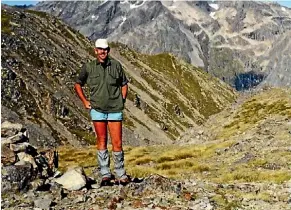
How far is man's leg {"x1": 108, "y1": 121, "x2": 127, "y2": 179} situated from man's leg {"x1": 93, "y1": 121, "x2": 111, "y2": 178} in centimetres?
30

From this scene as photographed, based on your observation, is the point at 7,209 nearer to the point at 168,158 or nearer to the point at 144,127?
the point at 168,158

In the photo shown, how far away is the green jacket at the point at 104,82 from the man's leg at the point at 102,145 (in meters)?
0.66

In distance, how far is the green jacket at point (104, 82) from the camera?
58.5ft

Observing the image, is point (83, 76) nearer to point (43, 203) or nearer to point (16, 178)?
point (16, 178)

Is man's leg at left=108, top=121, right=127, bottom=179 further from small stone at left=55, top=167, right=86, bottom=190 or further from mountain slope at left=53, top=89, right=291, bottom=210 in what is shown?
mountain slope at left=53, top=89, right=291, bottom=210

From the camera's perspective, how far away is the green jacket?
1784cm

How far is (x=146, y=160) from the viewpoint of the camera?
146 ft

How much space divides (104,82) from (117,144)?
2673 mm

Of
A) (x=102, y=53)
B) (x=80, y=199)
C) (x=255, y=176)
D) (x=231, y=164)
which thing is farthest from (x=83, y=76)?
(x=231, y=164)

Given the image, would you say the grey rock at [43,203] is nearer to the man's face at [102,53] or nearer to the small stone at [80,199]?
the small stone at [80,199]

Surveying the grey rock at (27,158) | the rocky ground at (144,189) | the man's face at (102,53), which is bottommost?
the rocky ground at (144,189)

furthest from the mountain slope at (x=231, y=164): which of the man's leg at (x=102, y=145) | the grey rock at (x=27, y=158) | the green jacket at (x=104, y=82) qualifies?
the grey rock at (x=27, y=158)

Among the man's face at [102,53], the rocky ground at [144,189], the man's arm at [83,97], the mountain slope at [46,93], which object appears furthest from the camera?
the mountain slope at [46,93]

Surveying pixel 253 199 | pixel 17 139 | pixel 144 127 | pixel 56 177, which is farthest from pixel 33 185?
pixel 144 127
